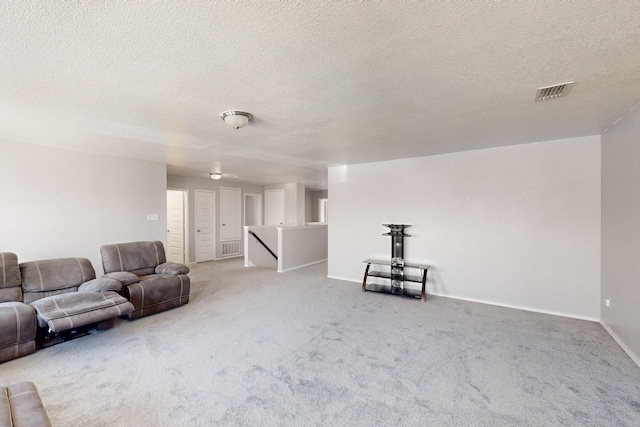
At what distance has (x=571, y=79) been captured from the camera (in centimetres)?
193

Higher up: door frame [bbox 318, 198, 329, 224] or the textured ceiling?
the textured ceiling

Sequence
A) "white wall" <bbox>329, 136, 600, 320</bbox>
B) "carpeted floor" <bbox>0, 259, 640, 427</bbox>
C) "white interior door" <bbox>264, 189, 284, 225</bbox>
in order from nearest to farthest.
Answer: "carpeted floor" <bbox>0, 259, 640, 427</bbox> → "white wall" <bbox>329, 136, 600, 320</bbox> → "white interior door" <bbox>264, 189, 284, 225</bbox>

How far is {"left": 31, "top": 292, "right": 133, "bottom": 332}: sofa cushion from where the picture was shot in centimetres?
257

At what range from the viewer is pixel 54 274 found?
3246 millimetres

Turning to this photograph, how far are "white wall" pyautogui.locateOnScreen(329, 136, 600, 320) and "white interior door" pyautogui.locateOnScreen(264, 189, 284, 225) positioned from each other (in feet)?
13.2

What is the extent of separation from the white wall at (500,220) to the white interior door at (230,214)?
172 inches

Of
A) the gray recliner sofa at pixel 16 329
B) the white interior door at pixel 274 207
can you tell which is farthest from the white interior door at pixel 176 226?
the gray recliner sofa at pixel 16 329

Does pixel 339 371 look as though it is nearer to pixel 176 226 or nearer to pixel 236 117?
pixel 236 117

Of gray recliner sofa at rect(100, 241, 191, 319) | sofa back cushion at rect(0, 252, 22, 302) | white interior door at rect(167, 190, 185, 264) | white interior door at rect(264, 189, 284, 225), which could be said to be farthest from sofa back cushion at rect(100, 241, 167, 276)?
white interior door at rect(264, 189, 284, 225)

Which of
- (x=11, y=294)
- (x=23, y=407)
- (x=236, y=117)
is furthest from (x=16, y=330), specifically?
(x=236, y=117)

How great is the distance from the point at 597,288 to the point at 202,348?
181 inches

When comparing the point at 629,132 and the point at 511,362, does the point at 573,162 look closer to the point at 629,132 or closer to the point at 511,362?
the point at 629,132

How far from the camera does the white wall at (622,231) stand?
98.2 inches

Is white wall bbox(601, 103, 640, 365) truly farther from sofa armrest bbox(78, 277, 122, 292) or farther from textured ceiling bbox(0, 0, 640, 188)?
sofa armrest bbox(78, 277, 122, 292)
